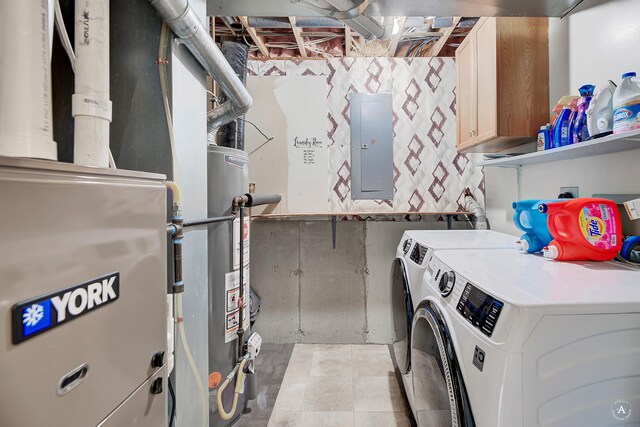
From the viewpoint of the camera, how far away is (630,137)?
1085 millimetres

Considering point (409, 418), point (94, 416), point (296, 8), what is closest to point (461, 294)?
point (94, 416)

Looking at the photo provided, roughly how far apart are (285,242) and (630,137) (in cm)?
252

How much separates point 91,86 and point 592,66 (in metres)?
2.22

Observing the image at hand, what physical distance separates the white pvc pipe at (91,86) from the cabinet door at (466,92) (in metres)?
2.22

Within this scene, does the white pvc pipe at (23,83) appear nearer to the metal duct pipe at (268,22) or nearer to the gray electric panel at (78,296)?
the gray electric panel at (78,296)

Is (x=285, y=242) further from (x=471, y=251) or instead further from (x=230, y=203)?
(x=471, y=251)

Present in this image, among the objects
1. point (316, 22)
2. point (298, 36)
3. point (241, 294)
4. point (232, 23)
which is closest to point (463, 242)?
point (241, 294)

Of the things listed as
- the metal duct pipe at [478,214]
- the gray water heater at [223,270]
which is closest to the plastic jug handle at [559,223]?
the metal duct pipe at [478,214]

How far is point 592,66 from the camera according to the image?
1.56m

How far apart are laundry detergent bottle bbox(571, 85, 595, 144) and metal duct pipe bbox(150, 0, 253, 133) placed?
5.75ft

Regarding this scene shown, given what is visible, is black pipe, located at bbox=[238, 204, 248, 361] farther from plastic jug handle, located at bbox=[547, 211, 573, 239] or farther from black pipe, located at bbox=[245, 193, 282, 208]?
plastic jug handle, located at bbox=[547, 211, 573, 239]

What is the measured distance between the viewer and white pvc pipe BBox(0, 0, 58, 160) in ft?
1.80

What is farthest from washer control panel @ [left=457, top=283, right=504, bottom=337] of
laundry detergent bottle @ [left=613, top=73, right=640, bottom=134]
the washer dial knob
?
laundry detergent bottle @ [left=613, top=73, right=640, bottom=134]

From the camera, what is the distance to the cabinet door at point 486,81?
1.89 meters
